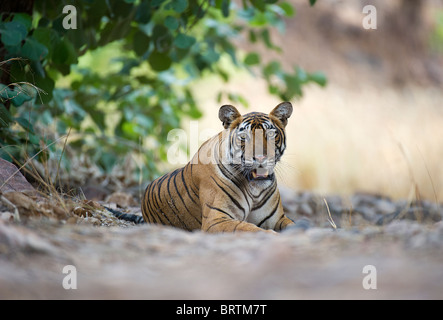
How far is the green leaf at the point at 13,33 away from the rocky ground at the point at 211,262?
127 cm

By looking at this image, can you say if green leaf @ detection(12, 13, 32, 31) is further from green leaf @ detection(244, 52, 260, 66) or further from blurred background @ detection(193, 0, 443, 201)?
green leaf @ detection(244, 52, 260, 66)

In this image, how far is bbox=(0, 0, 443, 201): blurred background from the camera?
4.23 metres

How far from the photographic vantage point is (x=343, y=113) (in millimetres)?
11812

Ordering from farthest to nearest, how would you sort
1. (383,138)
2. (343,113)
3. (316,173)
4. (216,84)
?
1. (216,84)
2. (343,113)
3. (383,138)
4. (316,173)

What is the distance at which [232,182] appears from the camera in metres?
3.74

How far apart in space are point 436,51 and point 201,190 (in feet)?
65.8

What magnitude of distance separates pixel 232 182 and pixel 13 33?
1.82 m

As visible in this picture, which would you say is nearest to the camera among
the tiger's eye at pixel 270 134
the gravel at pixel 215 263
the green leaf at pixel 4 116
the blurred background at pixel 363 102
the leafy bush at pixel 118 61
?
the gravel at pixel 215 263

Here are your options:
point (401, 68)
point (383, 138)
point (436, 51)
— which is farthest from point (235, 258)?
point (436, 51)

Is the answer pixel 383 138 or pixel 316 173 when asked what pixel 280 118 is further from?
pixel 383 138

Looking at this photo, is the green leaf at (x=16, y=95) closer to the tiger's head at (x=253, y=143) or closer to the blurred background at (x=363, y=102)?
the tiger's head at (x=253, y=143)

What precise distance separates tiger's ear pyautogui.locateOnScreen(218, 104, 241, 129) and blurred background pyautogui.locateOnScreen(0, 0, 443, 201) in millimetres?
467

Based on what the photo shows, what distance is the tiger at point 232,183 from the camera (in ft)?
11.8

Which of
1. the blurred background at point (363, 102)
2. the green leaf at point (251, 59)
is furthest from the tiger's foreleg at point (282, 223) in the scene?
the green leaf at point (251, 59)
